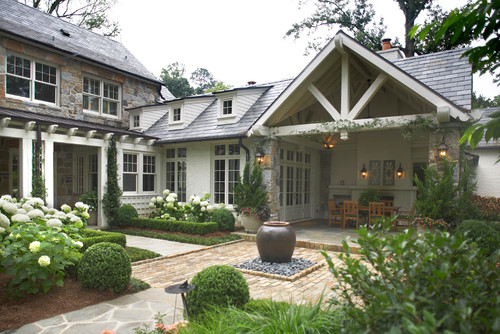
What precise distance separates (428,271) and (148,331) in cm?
314

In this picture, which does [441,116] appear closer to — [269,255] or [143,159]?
[269,255]

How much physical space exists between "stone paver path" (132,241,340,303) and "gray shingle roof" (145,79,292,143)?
4236 mm

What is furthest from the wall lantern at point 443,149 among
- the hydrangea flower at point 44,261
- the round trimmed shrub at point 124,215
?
the round trimmed shrub at point 124,215

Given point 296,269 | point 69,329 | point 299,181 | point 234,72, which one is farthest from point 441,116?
point 234,72

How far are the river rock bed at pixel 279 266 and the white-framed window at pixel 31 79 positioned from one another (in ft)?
31.1

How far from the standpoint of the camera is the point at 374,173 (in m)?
12.7

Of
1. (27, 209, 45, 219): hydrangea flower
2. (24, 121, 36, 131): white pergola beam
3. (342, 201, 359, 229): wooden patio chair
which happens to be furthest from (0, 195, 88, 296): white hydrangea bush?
(342, 201, 359, 229): wooden patio chair

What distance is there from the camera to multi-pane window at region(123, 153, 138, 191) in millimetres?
12594

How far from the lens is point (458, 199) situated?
25.5 ft

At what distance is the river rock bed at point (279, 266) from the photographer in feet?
20.8

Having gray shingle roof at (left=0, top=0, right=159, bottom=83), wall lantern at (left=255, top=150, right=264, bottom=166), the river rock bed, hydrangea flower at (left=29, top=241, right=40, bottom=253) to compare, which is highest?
gray shingle roof at (left=0, top=0, right=159, bottom=83)

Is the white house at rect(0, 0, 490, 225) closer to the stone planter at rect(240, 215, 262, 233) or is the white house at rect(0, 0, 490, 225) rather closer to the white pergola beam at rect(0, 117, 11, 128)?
the white pergola beam at rect(0, 117, 11, 128)

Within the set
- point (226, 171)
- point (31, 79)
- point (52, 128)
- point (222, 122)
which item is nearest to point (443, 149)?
point (226, 171)

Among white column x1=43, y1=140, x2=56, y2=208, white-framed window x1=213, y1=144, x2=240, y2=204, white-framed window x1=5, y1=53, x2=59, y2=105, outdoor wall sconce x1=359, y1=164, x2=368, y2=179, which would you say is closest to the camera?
white column x1=43, y1=140, x2=56, y2=208
